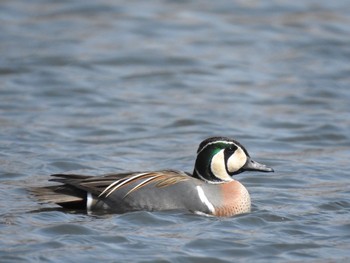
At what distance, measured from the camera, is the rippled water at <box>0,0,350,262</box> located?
9.78 meters

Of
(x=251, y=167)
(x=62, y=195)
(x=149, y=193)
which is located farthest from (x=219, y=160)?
(x=62, y=195)

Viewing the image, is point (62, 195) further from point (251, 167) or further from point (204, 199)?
point (251, 167)

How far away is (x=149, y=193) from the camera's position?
34.5 feet

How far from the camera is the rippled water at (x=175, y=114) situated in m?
9.78

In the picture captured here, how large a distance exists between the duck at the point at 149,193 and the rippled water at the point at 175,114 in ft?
0.53

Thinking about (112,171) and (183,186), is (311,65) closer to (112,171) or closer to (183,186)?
(112,171)

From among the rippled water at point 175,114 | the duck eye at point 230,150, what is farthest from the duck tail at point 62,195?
the duck eye at point 230,150

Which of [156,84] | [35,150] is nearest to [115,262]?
[35,150]

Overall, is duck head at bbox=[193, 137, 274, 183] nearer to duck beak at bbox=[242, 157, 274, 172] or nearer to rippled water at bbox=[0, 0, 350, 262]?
duck beak at bbox=[242, 157, 274, 172]

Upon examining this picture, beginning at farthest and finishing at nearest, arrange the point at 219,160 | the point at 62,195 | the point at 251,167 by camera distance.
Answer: the point at 251,167, the point at 219,160, the point at 62,195

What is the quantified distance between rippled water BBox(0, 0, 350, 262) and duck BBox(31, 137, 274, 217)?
163mm

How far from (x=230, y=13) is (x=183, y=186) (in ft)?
34.8

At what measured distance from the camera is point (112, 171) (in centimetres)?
1259

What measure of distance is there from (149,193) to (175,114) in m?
5.09
